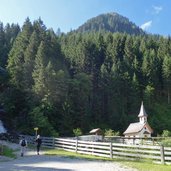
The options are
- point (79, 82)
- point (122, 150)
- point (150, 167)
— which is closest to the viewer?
point (150, 167)

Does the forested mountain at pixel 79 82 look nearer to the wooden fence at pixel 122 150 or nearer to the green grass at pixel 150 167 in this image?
the wooden fence at pixel 122 150

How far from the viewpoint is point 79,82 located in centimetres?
7450

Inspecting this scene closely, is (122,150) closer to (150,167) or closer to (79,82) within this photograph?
(150,167)

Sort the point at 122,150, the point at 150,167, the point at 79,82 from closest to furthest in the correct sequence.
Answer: the point at 150,167 → the point at 122,150 → the point at 79,82

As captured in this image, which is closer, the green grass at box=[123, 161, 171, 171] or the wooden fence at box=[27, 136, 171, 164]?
the green grass at box=[123, 161, 171, 171]

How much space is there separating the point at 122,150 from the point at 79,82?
49.3 metres

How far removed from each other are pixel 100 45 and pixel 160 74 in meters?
21.8

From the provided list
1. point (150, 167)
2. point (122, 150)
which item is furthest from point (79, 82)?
point (150, 167)

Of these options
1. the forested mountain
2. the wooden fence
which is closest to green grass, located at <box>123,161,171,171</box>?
the wooden fence

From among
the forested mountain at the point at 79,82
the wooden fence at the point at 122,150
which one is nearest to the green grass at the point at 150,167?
the wooden fence at the point at 122,150

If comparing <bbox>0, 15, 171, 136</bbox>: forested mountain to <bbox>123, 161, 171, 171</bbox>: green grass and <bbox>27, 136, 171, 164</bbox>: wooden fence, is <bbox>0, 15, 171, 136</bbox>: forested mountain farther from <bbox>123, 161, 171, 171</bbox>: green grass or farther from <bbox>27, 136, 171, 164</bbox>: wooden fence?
<bbox>123, 161, 171, 171</bbox>: green grass

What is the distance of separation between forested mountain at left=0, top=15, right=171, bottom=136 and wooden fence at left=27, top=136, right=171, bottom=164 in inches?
950

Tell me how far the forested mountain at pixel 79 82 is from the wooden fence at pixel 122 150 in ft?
79.2

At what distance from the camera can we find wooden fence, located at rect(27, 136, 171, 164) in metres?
22.4
